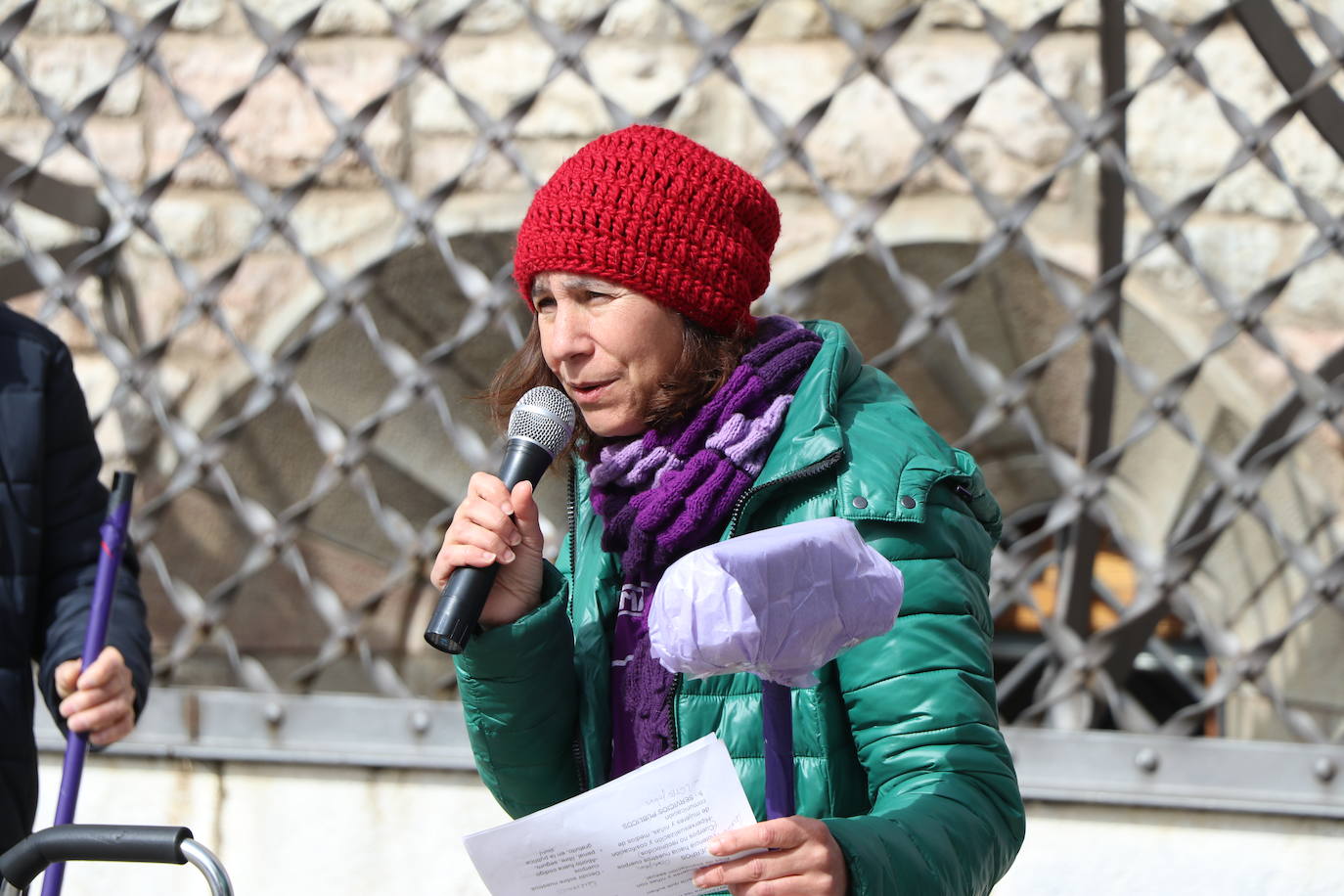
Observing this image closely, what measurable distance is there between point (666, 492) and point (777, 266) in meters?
2.23

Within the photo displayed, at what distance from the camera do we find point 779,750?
1038mm

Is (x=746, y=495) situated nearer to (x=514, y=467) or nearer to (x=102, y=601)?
(x=514, y=467)

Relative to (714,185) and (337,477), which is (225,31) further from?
(714,185)

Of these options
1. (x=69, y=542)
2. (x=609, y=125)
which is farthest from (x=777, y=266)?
(x=69, y=542)

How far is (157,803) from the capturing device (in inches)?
118

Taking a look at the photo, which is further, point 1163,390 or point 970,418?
point 970,418

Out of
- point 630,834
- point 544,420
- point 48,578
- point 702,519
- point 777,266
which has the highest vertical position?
point 777,266

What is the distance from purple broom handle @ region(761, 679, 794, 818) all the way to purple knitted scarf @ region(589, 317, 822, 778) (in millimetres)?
218

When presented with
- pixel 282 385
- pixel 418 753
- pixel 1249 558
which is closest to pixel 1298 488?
pixel 1249 558

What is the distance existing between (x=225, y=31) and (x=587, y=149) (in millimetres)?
2486

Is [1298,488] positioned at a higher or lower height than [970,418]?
lower

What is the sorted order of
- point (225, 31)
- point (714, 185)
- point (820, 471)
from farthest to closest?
point (225, 31) → point (714, 185) → point (820, 471)

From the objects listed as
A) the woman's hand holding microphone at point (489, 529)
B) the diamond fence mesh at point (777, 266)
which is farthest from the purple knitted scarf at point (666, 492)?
the diamond fence mesh at point (777, 266)

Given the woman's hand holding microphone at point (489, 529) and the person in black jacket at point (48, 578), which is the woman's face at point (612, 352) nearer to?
the woman's hand holding microphone at point (489, 529)
